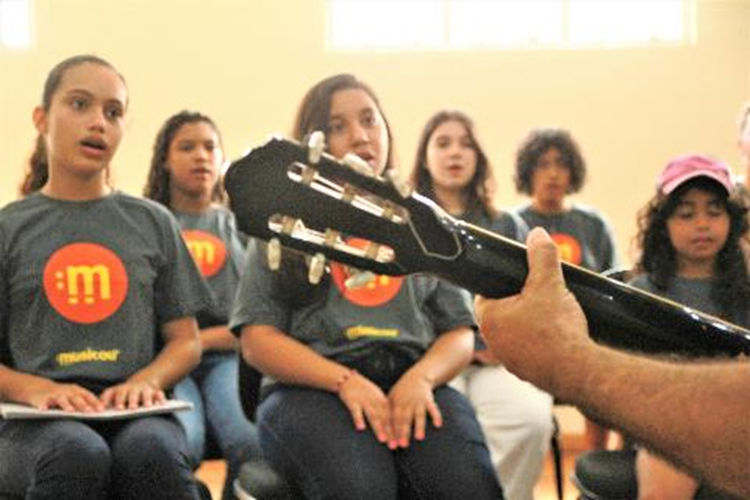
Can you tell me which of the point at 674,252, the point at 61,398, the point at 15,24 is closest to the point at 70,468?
the point at 61,398

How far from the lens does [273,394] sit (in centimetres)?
175

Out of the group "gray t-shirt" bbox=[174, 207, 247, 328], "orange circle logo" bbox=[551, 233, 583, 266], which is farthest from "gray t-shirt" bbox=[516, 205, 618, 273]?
"gray t-shirt" bbox=[174, 207, 247, 328]

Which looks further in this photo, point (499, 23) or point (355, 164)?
point (499, 23)

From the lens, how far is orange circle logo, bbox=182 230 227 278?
8.54 ft

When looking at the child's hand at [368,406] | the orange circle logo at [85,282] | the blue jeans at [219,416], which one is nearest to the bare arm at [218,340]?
the blue jeans at [219,416]

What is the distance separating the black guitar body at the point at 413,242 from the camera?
100 centimetres

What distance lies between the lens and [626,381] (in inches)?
35.7

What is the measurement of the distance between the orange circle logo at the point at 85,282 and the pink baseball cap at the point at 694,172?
129 centimetres

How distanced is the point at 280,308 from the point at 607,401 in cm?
101

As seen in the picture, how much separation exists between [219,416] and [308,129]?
68cm

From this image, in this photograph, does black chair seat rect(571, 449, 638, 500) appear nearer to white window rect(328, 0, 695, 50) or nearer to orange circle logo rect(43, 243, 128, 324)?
orange circle logo rect(43, 243, 128, 324)

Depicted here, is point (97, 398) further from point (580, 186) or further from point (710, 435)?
point (580, 186)

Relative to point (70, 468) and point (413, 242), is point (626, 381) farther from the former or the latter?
point (70, 468)

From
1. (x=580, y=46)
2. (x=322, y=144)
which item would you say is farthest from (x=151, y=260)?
(x=580, y=46)
